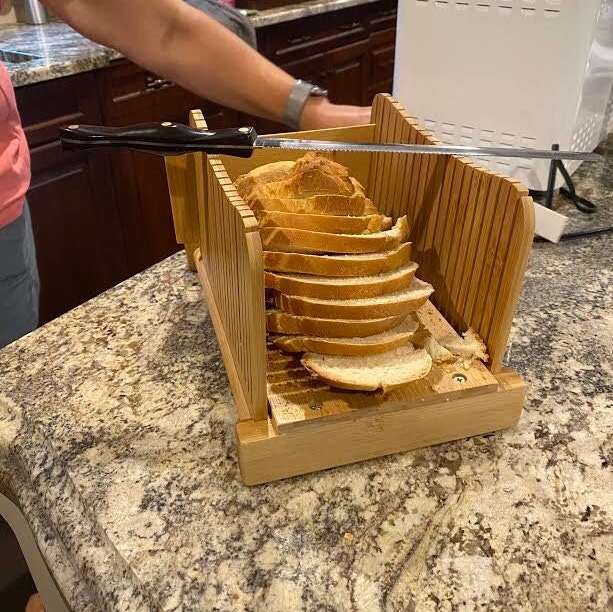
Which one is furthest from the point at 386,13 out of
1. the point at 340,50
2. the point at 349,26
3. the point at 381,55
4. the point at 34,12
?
the point at 34,12

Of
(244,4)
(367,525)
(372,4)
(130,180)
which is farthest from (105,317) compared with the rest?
(372,4)

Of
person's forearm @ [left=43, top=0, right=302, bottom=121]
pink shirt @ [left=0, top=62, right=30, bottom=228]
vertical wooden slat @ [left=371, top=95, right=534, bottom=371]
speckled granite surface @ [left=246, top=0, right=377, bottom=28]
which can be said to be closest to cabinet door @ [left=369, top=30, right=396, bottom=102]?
speckled granite surface @ [left=246, top=0, right=377, bottom=28]

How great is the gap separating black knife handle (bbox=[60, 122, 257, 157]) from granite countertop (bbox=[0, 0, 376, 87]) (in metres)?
0.99

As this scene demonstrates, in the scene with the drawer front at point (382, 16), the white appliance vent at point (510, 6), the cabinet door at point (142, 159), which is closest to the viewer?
the white appliance vent at point (510, 6)

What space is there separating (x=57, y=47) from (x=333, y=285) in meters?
1.47

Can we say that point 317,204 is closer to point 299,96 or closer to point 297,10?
point 299,96

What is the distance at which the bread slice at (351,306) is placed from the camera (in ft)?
1.73

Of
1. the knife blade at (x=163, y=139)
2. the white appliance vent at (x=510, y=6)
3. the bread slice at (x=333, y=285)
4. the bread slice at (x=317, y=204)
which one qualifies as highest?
the white appliance vent at (x=510, y=6)

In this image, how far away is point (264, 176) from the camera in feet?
2.06

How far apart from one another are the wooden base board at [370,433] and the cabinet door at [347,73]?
7.08 ft

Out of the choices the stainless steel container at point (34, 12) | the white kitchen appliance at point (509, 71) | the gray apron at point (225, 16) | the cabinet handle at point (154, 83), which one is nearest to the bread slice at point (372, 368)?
the white kitchen appliance at point (509, 71)

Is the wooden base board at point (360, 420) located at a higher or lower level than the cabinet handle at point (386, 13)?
lower

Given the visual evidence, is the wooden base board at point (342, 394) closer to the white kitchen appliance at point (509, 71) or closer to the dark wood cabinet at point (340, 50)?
the white kitchen appliance at point (509, 71)

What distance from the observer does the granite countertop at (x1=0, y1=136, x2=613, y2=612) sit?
0.43 m
